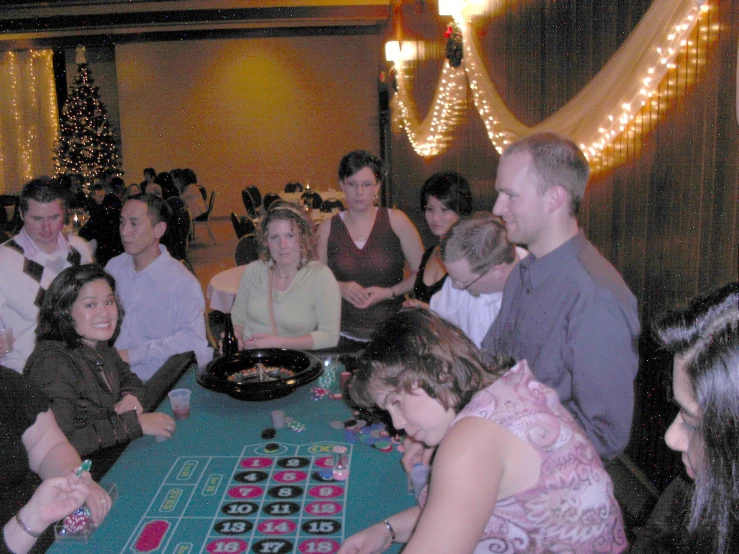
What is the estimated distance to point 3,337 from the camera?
8.66 ft

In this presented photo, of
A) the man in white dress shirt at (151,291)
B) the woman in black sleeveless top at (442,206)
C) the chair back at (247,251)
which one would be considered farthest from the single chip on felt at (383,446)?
the chair back at (247,251)

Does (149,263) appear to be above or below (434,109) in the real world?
below

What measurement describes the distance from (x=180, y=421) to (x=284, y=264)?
100cm

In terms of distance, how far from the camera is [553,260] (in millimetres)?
1709

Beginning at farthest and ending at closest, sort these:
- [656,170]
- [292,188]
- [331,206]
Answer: [292,188] → [331,206] → [656,170]

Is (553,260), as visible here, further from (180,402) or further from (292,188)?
(292,188)

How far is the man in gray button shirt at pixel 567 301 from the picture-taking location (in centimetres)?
155

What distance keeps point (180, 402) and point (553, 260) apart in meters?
1.24

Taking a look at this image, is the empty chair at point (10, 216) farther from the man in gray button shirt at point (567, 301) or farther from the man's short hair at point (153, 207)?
the man in gray button shirt at point (567, 301)

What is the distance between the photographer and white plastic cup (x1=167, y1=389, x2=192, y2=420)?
78.4 inches

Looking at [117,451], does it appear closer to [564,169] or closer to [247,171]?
[564,169]

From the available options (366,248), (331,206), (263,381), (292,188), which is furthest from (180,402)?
(292,188)

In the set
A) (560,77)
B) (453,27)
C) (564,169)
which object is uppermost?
(453,27)

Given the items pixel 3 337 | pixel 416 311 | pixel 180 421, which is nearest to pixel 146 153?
pixel 3 337
